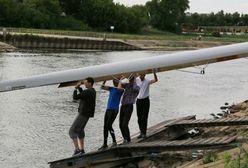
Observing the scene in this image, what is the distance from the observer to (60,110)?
76.6ft

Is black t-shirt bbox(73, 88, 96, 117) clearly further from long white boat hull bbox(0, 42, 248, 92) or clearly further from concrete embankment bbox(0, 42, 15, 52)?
concrete embankment bbox(0, 42, 15, 52)

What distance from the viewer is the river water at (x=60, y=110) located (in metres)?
15.9

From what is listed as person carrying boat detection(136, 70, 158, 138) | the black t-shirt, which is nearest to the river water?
person carrying boat detection(136, 70, 158, 138)

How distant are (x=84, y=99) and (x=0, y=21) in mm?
96563

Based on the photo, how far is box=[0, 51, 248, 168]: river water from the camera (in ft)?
52.0

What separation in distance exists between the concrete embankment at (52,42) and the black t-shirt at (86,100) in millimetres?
61482

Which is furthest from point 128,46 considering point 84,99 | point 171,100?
point 84,99

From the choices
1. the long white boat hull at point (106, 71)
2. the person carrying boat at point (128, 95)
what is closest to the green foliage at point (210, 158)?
the person carrying boat at point (128, 95)

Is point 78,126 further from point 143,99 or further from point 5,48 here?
point 5,48

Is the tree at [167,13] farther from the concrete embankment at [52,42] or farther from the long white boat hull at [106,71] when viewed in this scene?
the long white boat hull at [106,71]

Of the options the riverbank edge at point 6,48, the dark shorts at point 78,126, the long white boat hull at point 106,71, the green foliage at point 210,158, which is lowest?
the riverbank edge at point 6,48

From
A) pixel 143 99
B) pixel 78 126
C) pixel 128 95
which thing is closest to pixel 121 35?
pixel 143 99

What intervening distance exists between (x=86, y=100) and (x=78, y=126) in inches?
26.5

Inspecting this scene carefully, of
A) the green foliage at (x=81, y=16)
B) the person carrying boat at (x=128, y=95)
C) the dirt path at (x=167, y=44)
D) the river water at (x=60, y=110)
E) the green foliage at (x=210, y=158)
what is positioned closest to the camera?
the green foliage at (x=210, y=158)
